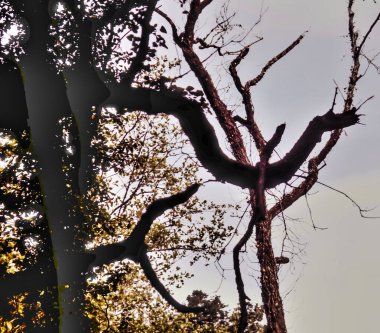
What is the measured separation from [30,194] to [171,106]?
12.8 ft

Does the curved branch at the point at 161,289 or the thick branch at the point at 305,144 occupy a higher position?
the thick branch at the point at 305,144

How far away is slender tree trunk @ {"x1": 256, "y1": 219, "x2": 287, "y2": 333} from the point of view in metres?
7.93

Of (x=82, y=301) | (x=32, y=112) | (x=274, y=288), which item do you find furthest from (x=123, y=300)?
(x=32, y=112)

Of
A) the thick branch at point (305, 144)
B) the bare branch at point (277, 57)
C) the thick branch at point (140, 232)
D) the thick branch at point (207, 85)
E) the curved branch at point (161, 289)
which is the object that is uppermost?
the bare branch at point (277, 57)

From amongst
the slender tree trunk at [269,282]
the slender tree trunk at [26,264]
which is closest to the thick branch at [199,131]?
the slender tree trunk at [26,264]

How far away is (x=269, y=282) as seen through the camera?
8.33 m

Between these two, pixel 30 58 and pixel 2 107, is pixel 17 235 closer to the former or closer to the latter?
pixel 2 107

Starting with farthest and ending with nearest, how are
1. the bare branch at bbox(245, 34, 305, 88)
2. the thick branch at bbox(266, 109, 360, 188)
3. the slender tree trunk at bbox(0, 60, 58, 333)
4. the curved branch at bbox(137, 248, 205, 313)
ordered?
the bare branch at bbox(245, 34, 305, 88)
the curved branch at bbox(137, 248, 205, 313)
the thick branch at bbox(266, 109, 360, 188)
the slender tree trunk at bbox(0, 60, 58, 333)

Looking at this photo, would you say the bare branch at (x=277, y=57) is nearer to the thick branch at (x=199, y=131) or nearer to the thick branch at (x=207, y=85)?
the thick branch at (x=207, y=85)

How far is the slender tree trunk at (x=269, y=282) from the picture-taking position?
793 cm

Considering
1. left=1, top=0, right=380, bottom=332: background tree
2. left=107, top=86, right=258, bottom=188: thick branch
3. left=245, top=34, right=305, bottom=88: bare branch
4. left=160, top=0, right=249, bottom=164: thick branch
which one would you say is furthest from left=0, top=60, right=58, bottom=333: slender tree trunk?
left=245, top=34, right=305, bottom=88: bare branch

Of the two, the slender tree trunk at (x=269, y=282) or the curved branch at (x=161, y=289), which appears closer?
the curved branch at (x=161, y=289)

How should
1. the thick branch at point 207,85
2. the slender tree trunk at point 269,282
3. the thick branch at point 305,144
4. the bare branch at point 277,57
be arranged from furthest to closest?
the bare branch at point 277,57, the thick branch at point 207,85, the slender tree trunk at point 269,282, the thick branch at point 305,144

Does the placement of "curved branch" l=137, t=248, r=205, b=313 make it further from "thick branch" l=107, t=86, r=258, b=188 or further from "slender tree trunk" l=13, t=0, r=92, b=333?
"thick branch" l=107, t=86, r=258, b=188
